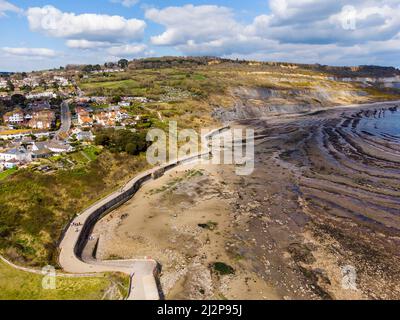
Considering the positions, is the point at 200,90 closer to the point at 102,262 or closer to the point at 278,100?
the point at 278,100

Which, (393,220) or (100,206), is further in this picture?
(100,206)

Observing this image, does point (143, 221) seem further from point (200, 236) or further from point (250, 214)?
point (250, 214)

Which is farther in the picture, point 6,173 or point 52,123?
point 52,123

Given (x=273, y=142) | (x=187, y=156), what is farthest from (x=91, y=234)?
(x=273, y=142)

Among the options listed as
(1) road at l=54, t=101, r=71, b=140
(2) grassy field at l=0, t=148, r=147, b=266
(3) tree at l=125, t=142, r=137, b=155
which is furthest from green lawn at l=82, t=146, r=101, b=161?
(1) road at l=54, t=101, r=71, b=140

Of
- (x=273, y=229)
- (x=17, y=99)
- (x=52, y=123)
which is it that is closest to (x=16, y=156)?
(x=52, y=123)
